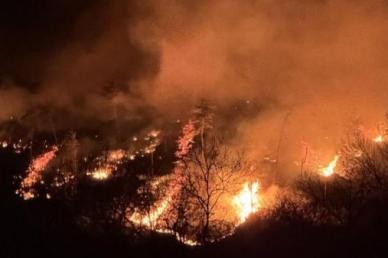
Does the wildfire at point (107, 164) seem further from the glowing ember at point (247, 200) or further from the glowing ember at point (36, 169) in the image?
the glowing ember at point (247, 200)

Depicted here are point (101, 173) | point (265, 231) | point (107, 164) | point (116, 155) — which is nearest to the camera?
point (265, 231)

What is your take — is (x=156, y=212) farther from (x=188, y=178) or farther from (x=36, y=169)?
(x=36, y=169)

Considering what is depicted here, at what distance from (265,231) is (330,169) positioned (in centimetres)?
1630

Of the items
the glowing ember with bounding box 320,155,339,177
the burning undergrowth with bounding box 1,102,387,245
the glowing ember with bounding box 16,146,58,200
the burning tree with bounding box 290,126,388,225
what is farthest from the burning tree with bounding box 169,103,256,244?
the glowing ember with bounding box 16,146,58,200

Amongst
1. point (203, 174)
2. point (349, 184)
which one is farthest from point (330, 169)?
point (203, 174)

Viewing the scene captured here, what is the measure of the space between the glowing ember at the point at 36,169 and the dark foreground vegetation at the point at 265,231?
14.9m

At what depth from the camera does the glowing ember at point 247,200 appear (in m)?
37.6

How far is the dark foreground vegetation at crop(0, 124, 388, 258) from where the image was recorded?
20.7 metres

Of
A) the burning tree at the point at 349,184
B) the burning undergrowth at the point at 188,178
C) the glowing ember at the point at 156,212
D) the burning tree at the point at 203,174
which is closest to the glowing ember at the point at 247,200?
the burning undergrowth at the point at 188,178

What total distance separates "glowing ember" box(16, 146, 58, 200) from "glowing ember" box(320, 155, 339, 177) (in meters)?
25.3

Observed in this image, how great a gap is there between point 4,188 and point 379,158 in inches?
1281

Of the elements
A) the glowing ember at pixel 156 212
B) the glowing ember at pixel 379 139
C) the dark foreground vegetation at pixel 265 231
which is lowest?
the dark foreground vegetation at pixel 265 231

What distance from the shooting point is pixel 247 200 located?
131 feet

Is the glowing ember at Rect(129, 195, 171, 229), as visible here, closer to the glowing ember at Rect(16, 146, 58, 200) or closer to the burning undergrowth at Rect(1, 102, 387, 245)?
the burning undergrowth at Rect(1, 102, 387, 245)
